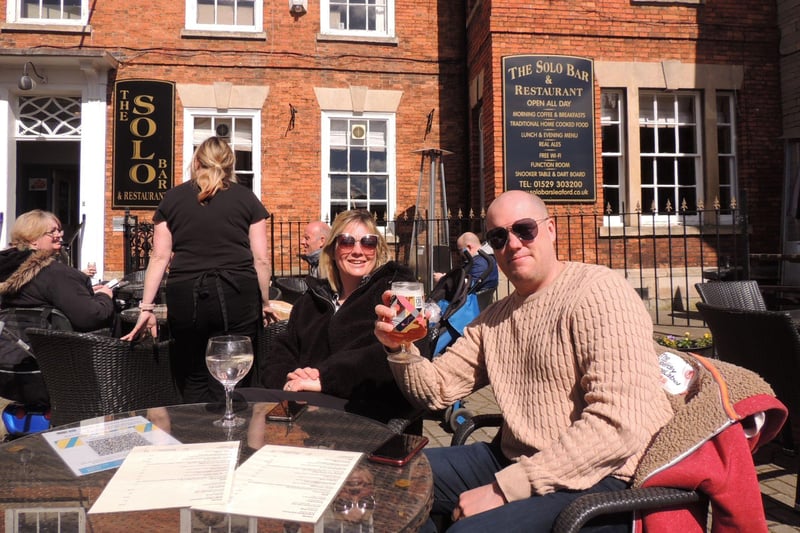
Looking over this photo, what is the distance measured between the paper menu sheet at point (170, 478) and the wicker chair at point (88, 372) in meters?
1.51

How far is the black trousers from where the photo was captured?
326 centimetres

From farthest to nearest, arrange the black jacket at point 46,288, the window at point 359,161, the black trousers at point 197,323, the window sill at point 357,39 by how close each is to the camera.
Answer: the window at point 359,161 → the window sill at point 357,39 → the black jacket at point 46,288 → the black trousers at point 197,323

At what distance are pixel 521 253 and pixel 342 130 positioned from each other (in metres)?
8.85

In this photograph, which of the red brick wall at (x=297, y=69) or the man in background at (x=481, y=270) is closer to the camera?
the man in background at (x=481, y=270)

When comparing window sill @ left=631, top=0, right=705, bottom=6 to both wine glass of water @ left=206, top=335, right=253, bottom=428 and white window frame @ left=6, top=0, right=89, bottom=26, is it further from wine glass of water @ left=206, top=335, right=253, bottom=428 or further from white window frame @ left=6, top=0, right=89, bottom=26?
wine glass of water @ left=206, top=335, right=253, bottom=428

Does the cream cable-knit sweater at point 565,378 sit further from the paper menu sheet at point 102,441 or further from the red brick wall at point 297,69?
the red brick wall at point 297,69

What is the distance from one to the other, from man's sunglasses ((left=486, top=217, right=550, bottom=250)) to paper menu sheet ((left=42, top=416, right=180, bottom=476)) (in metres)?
1.22

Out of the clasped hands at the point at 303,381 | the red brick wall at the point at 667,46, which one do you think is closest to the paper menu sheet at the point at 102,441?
the clasped hands at the point at 303,381

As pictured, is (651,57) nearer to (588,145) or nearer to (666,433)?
(588,145)

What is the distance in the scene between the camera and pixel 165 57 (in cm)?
982

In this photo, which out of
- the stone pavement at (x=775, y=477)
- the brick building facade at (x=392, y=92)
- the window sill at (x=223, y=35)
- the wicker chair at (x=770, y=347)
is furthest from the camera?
the window sill at (x=223, y=35)

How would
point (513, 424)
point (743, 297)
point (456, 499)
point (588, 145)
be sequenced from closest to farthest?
point (513, 424)
point (456, 499)
point (743, 297)
point (588, 145)

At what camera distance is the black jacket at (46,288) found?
137 inches

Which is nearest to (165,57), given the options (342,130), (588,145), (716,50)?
(342,130)
